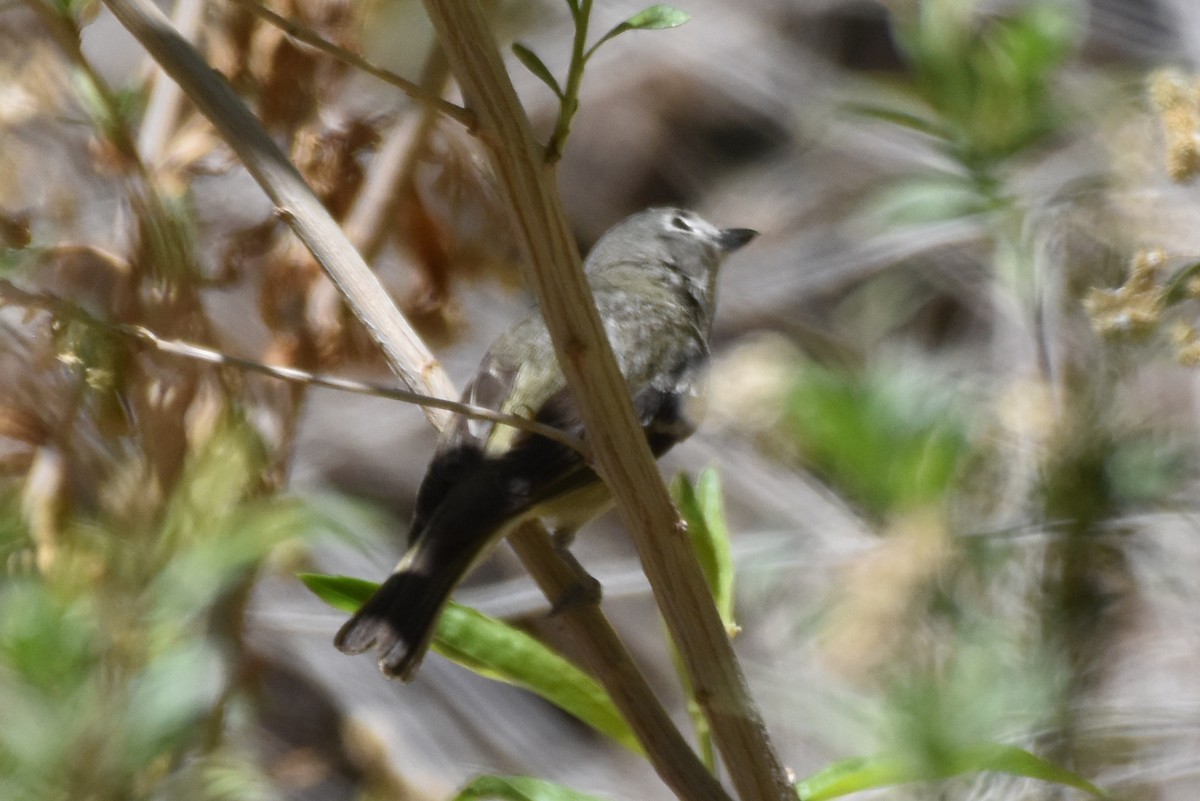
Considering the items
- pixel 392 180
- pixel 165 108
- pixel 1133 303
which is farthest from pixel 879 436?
pixel 165 108

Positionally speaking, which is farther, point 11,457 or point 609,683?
point 11,457

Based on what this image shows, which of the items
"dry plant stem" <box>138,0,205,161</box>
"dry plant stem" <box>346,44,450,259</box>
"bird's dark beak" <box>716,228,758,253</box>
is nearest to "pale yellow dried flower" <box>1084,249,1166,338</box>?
"dry plant stem" <box>346,44,450,259</box>

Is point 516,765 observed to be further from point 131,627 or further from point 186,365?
point 131,627

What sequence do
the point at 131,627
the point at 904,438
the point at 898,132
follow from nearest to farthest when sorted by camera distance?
1. the point at 131,627
2. the point at 904,438
3. the point at 898,132

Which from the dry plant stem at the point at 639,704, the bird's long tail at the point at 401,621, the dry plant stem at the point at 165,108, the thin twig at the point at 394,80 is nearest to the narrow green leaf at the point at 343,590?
the bird's long tail at the point at 401,621

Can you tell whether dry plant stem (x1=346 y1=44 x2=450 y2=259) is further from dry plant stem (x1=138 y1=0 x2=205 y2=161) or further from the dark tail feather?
the dark tail feather

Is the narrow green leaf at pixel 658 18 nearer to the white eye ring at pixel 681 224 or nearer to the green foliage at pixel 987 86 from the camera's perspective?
the green foliage at pixel 987 86

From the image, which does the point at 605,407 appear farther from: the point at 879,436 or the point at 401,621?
the point at 401,621

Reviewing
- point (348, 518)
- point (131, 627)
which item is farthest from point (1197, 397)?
point (131, 627)
